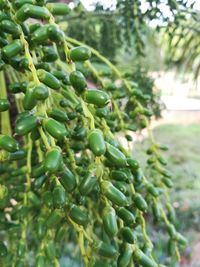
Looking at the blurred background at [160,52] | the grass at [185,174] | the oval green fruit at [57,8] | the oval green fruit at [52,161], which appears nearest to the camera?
the oval green fruit at [52,161]

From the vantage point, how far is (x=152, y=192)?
690mm

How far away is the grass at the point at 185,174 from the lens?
2924 mm

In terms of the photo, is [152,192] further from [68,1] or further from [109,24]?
[109,24]

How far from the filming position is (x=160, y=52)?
92.4 inches

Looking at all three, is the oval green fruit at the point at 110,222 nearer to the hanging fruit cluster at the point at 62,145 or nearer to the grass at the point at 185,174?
the hanging fruit cluster at the point at 62,145

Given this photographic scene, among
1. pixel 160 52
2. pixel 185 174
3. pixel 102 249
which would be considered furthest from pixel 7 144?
pixel 185 174

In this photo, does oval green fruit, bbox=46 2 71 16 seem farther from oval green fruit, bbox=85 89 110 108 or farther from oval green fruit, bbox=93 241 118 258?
oval green fruit, bbox=93 241 118 258

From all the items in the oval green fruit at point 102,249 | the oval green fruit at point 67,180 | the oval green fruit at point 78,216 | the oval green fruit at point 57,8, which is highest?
the oval green fruit at point 57,8

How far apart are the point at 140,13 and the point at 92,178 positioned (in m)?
0.63

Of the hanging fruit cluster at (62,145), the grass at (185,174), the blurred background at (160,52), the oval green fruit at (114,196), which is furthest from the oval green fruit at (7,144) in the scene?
the grass at (185,174)

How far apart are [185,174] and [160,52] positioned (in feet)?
4.52

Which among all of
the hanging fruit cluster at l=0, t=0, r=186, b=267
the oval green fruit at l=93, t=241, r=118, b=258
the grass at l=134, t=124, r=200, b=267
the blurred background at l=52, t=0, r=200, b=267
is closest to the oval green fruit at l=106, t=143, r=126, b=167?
the hanging fruit cluster at l=0, t=0, r=186, b=267

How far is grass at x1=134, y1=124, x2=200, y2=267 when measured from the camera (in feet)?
9.59

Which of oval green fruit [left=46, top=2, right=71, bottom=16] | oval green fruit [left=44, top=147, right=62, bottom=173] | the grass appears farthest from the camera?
the grass
